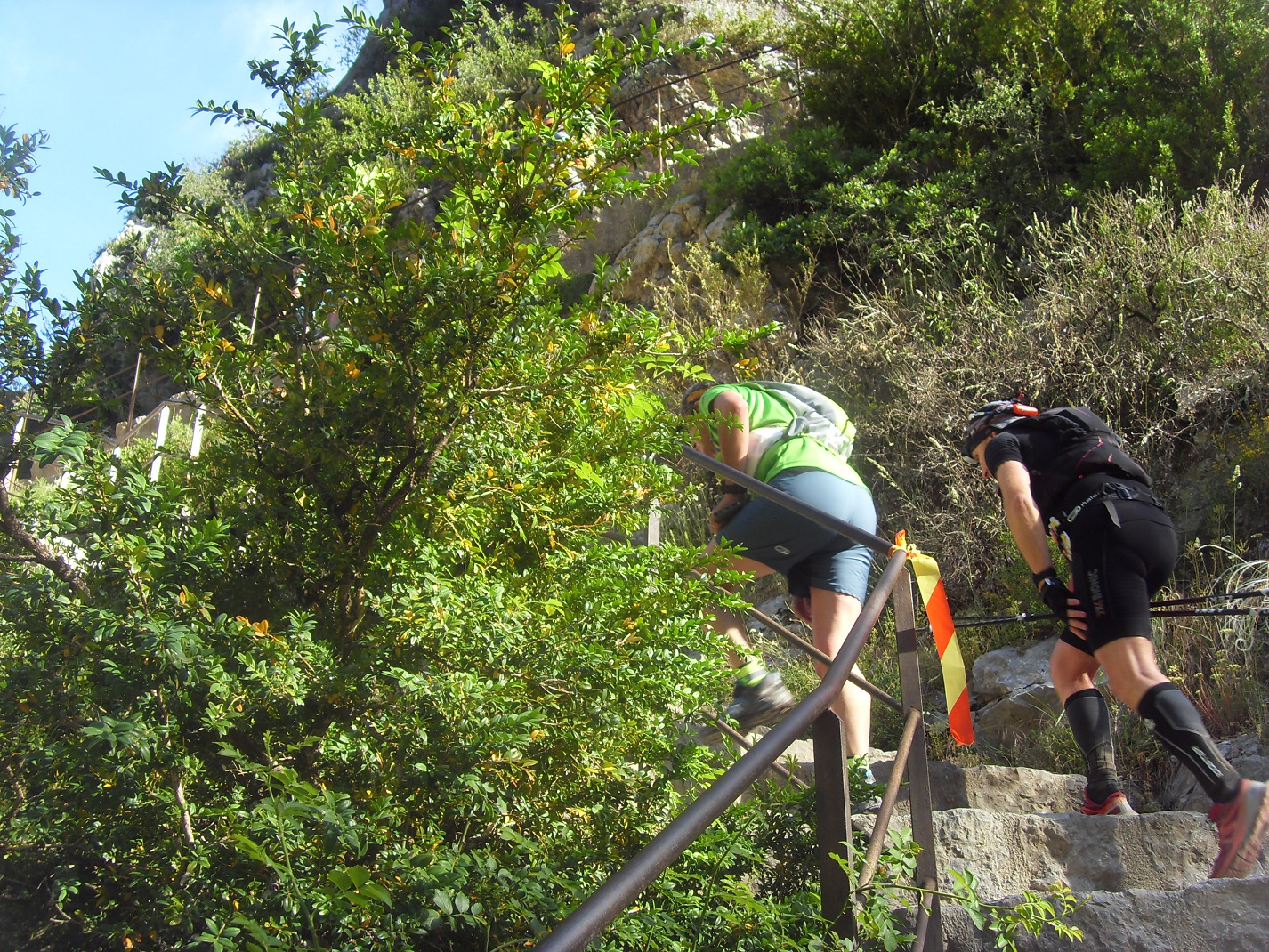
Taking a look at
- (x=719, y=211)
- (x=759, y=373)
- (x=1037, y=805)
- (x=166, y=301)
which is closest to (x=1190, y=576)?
(x=1037, y=805)

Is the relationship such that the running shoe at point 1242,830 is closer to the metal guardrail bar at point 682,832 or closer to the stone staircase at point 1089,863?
the stone staircase at point 1089,863

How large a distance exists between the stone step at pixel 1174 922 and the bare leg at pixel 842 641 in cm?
107

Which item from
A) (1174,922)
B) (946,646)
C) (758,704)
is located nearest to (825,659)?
(758,704)

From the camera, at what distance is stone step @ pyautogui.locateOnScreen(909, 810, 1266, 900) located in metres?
2.63

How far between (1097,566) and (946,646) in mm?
515

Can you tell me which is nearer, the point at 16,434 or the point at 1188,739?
the point at 16,434

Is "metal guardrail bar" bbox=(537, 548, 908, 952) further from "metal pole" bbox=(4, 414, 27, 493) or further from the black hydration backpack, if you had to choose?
the black hydration backpack

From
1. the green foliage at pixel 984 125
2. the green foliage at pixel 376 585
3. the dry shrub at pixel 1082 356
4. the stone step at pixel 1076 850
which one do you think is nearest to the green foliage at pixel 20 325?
the green foliage at pixel 376 585

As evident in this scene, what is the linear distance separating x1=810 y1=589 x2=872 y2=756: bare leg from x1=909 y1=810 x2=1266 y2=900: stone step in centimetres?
38

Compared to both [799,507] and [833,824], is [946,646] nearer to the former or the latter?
[799,507]

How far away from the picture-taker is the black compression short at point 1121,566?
2.84 meters

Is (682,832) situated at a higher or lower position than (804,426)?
lower

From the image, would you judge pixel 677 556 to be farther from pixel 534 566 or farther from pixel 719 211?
pixel 719 211

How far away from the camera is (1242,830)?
7.73 feet
